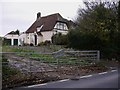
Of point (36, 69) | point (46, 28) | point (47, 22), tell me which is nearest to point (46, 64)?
point (36, 69)

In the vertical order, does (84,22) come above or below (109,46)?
above

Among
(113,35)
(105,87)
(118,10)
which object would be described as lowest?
(105,87)

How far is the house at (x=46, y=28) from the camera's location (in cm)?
6006

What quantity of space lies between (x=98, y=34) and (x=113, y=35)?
1556mm

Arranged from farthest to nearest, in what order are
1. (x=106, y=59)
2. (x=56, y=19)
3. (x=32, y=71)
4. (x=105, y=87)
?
1. (x=56, y=19)
2. (x=106, y=59)
3. (x=32, y=71)
4. (x=105, y=87)

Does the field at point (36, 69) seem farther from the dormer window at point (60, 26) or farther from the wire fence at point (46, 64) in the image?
the dormer window at point (60, 26)

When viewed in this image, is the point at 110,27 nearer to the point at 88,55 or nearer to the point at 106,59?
the point at 106,59

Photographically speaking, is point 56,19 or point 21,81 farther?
point 56,19

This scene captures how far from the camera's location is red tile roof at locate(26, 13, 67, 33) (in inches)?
2382

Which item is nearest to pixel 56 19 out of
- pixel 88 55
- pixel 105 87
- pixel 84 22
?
pixel 84 22

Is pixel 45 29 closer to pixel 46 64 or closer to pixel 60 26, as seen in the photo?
pixel 60 26

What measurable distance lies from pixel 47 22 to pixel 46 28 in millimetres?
2373

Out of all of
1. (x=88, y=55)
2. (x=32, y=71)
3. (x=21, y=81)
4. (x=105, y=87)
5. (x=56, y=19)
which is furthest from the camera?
(x=56, y=19)

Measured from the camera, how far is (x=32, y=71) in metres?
14.8
